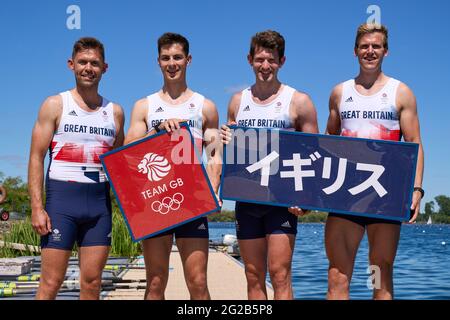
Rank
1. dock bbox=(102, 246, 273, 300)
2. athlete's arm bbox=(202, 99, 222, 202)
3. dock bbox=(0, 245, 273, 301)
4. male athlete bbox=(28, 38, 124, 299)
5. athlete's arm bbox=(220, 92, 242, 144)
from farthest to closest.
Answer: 1. dock bbox=(102, 246, 273, 300)
2. dock bbox=(0, 245, 273, 301)
3. athlete's arm bbox=(202, 99, 222, 202)
4. athlete's arm bbox=(220, 92, 242, 144)
5. male athlete bbox=(28, 38, 124, 299)

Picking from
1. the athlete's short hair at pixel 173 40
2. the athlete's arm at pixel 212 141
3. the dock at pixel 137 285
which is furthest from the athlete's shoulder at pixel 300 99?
the dock at pixel 137 285

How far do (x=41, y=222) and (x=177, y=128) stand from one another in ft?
5.25

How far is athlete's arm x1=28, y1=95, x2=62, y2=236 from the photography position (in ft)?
18.7

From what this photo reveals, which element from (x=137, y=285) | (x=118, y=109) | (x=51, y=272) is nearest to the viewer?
(x=51, y=272)

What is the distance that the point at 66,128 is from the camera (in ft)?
19.1

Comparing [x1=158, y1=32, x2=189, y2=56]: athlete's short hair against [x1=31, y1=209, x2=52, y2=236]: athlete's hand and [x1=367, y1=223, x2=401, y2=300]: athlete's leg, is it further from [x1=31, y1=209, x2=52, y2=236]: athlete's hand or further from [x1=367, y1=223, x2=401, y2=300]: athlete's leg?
[x1=367, y1=223, x2=401, y2=300]: athlete's leg

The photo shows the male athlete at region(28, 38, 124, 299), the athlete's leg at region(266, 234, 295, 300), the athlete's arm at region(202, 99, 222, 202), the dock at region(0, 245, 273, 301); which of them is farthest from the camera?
the dock at region(0, 245, 273, 301)

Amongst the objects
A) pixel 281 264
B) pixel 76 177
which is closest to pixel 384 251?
pixel 281 264

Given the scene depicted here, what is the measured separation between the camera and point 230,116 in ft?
20.2

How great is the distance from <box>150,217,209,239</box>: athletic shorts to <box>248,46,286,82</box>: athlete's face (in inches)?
62.0

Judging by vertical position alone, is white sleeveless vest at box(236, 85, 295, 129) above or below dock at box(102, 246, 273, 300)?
above

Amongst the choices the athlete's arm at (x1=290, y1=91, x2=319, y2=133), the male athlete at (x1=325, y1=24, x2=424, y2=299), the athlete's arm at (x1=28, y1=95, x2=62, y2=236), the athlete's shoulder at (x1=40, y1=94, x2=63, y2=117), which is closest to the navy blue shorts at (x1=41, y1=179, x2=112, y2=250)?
the athlete's arm at (x1=28, y1=95, x2=62, y2=236)

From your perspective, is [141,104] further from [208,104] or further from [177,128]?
[208,104]

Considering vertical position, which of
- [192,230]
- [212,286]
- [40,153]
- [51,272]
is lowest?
[212,286]
